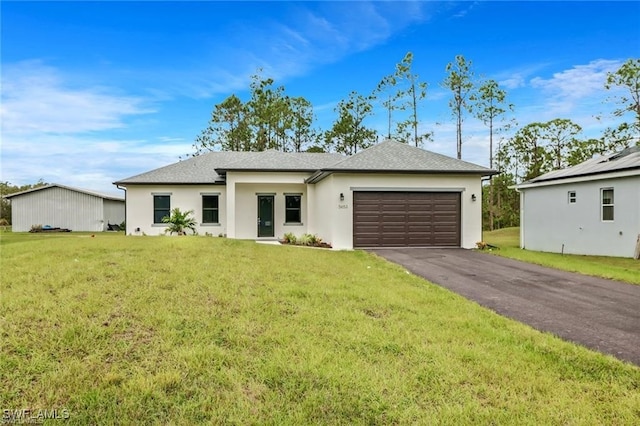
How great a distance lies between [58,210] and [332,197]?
23319mm

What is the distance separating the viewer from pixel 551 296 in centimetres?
697

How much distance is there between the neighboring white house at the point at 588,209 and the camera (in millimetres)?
12812

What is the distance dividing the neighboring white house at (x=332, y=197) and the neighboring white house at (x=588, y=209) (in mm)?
3623

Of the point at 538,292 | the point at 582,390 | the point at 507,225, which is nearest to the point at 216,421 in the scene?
the point at 582,390

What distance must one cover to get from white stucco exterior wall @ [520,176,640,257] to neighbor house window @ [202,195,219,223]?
1494 centimetres

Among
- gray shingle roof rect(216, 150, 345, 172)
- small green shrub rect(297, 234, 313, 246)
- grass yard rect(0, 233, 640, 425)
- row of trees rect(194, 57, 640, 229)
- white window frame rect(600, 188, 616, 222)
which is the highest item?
row of trees rect(194, 57, 640, 229)

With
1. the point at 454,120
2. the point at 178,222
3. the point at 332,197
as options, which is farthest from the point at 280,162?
the point at 454,120

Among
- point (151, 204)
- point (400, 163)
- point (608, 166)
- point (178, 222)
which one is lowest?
point (178, 222)

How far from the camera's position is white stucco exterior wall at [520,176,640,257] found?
12.8 m

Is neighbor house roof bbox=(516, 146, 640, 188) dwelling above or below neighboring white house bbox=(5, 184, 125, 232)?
above

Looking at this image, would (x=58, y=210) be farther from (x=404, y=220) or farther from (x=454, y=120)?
(x=454, y=120)

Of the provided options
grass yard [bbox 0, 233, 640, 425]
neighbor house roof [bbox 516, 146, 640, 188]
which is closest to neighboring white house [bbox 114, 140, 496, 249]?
neighbor house roof [bbox 516, 146, 640, 188]

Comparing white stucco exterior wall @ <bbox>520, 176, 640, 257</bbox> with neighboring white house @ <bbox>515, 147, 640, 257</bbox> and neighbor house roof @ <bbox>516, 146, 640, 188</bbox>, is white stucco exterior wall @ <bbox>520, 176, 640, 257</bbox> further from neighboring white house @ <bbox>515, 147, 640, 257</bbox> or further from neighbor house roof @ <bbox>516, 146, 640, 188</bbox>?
neighbor house roof @ <bbox>516, 146, 640, 188</bbox>

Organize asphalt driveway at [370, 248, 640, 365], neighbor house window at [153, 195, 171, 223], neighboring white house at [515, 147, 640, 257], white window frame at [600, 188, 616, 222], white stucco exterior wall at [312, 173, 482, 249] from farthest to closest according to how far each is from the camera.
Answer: neighbor house window at [153, 195, 171, 223] → white stucco exterior wall at [312, 173, 482, 249] → white window frame at [600, 188, 616, 222] → neighboring white house at [515, 147, 640, 257] → asphalt driveway at [370, 248, 640, 365]
